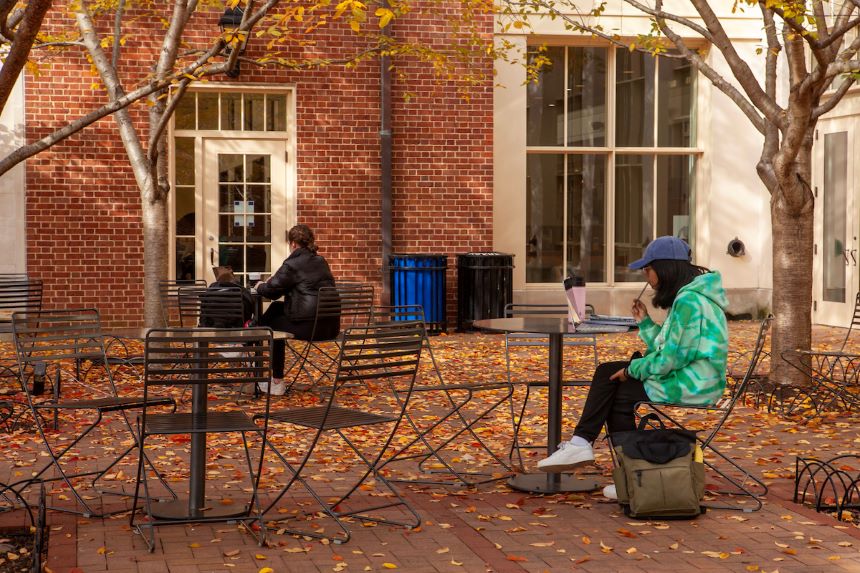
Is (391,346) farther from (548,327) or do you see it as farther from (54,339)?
(54,339)

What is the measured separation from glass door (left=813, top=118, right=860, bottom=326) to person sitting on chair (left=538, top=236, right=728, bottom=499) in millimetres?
10422

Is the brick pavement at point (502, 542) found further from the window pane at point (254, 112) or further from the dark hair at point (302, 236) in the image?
the window pane at point (254, 112)

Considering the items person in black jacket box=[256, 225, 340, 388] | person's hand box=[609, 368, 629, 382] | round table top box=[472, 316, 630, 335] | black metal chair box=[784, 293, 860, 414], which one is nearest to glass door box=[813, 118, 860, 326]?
black metal chair box=[784, 293, 860, 414]

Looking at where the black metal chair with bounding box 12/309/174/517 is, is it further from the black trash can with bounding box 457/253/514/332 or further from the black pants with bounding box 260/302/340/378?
the black trash can with bounding box 457/253/514/332

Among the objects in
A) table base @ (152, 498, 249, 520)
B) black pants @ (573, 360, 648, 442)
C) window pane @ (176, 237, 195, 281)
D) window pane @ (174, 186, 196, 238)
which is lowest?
table base @ (152, 498, 249, 520)

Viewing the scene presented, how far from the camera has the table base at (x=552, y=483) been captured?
22.2 ft

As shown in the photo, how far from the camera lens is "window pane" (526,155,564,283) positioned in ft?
56.0

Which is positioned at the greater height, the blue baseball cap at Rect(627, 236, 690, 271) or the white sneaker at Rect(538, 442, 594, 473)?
the blue baseball cap at Rect(627, 236, 690, 271)

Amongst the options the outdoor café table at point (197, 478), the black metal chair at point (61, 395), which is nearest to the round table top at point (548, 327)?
the outdoor café table at point (197, 478)

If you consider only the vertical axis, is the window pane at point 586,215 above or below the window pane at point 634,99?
below

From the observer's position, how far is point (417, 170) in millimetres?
16500

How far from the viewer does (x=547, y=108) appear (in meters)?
17.0

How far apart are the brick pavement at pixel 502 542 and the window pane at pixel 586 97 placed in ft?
34.7

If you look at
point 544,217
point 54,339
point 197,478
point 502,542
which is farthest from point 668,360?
point 544,217
